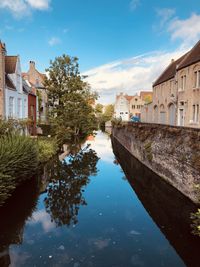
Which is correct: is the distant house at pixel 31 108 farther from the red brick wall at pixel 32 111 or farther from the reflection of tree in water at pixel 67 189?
the reflection of tree in water at pixel 67 189

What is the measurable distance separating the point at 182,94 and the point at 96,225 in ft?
61.5

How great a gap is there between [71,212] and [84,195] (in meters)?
2.07

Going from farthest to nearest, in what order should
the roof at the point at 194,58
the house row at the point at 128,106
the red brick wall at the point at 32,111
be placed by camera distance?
the house row at the point at 128,106, the red brick wall at the point at 32,111, the roof at the point at 194,58

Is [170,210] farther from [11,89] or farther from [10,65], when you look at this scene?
[10,65]

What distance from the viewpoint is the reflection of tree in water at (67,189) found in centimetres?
868

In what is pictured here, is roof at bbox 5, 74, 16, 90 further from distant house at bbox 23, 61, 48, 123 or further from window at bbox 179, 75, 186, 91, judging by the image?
window at bbox 179, 75, 186, 91


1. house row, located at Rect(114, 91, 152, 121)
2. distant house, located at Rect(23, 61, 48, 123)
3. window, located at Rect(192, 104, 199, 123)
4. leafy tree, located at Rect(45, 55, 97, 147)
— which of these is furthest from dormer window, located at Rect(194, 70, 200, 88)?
house row, located at Rect(114, 91, 152, 121)

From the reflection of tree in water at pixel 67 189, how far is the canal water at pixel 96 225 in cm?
4

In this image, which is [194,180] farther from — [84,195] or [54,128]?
[54,128]

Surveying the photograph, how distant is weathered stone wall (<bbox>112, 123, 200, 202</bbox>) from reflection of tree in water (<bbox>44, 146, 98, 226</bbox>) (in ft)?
14.9

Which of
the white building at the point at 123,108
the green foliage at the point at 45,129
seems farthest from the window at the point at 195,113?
the white building at the point at 123,108

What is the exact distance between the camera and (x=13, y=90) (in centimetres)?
1908

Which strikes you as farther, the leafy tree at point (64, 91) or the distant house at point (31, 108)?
the leafy tree at point (64, 91)

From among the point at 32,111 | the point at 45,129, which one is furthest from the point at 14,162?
the point at 45,129
